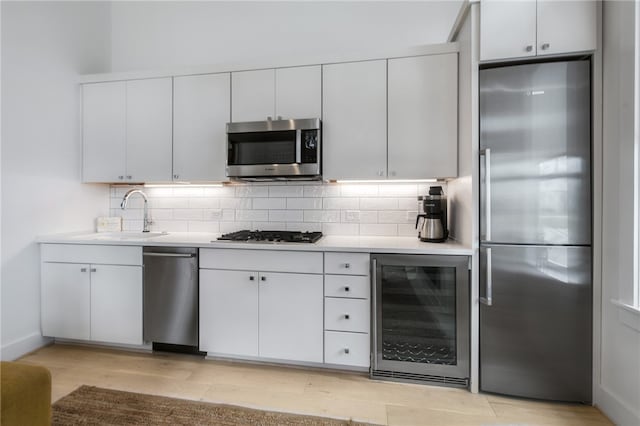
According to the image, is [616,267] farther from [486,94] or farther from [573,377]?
[486,94]

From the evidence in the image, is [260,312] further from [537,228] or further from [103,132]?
[103,132]

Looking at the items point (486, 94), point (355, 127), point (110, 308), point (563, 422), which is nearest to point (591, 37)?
point (486, 94)

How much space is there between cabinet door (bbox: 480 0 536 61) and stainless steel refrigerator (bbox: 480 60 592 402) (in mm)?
104

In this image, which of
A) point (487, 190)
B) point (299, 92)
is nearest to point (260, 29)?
point (299, 92)

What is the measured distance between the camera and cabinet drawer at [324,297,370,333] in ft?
7.00

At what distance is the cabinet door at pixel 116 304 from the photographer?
246 cm

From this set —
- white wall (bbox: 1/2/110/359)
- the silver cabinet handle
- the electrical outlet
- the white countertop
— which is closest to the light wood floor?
the silver cabinet handle

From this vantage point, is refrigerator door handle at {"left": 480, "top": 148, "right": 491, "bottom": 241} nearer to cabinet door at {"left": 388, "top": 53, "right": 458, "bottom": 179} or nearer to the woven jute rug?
cabinet door at {"left": 388, "top": 53, "right": 458, "bottom": 179}

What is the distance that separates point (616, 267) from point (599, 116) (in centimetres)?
89

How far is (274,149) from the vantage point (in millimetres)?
2494

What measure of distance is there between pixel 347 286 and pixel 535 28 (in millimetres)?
2021

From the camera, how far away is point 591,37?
5.97 ft

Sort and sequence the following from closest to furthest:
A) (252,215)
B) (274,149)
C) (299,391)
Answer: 1. (299,391)
2. (274,149)
3. (252,215)

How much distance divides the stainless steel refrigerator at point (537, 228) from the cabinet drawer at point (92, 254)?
262 cm
